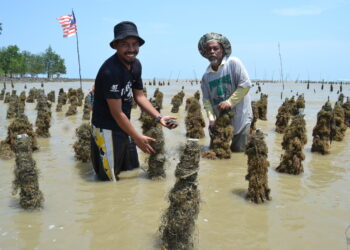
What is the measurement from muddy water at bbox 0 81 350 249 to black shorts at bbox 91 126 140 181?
0.62ft

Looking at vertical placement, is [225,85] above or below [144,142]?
above

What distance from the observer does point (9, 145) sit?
6.68 meters

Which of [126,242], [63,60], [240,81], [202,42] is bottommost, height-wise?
[126,242]

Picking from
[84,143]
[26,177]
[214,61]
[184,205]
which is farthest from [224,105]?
[26,177]

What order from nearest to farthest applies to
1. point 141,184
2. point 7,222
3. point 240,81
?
point 7,222 → point 141,184 → point 240,81

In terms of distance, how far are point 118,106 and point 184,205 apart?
6.44ft

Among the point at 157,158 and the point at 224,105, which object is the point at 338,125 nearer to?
the point at 224,105

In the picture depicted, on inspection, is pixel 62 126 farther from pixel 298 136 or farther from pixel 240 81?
pixel 298 136

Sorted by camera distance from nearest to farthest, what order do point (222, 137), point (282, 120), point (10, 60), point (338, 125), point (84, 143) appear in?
1. point (84, 143)
2. point (222, 137)
3. point (338, 125)
4. point (282, 120)
5. point (10, 60)

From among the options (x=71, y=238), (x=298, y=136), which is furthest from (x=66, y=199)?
(x=298, y=136)

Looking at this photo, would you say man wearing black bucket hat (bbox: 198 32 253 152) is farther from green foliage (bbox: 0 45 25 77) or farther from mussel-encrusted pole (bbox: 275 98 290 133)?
green foliage (bbox: 0 45 25 77)

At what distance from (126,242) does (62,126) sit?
8492 mm

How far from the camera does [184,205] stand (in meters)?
2.84

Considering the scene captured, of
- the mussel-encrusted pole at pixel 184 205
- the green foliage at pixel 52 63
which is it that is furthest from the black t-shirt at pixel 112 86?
the green foliage at pixel 52 63
